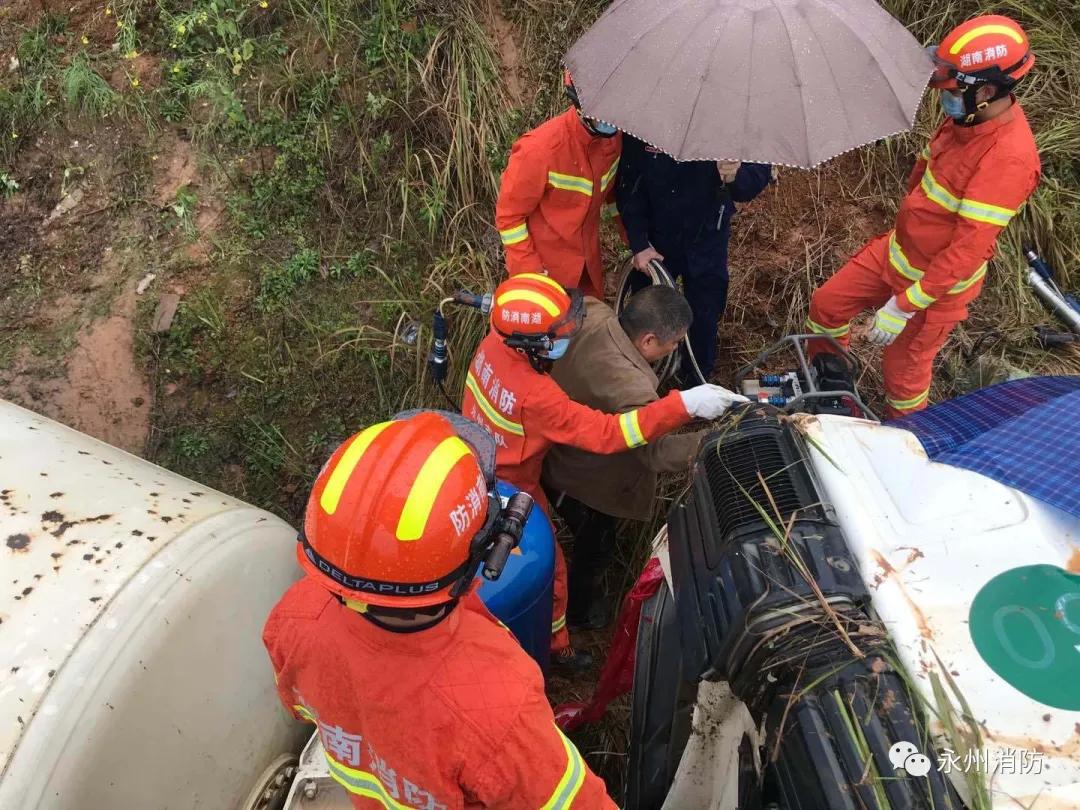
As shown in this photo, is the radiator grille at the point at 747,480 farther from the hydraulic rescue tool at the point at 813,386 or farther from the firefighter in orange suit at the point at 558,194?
the firefighter in orange suit at the point at 558,194

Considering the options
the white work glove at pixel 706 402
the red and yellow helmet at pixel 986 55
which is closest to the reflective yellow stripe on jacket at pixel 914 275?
the red and yellow helmet at pixel 986 55

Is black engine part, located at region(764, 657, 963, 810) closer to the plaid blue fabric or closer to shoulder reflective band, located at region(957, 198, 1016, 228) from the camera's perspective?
the plaid blue fabric

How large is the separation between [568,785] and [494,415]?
136 centimetres

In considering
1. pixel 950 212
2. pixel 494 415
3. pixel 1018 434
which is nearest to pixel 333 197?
pixel 494 415

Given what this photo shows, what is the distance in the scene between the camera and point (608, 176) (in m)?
3.08

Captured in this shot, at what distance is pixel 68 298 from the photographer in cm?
406

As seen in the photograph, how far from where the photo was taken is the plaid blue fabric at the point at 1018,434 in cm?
156

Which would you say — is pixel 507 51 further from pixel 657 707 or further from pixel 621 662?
pixel 657 707

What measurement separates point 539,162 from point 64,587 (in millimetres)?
2200

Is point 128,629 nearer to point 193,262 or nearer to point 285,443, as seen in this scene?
point 285,443

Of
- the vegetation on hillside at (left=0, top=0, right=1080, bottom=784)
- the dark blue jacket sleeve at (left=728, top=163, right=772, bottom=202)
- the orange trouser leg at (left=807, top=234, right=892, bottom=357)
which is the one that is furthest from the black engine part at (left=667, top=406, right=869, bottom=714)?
the vegetation on hillside at (left=0, top=0, right=1080, bottom=784)

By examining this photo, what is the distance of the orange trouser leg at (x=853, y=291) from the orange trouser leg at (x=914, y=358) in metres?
0.23

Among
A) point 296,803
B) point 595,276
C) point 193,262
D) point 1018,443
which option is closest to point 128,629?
point 296,803

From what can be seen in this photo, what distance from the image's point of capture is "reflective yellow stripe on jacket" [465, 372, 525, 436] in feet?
8.09
